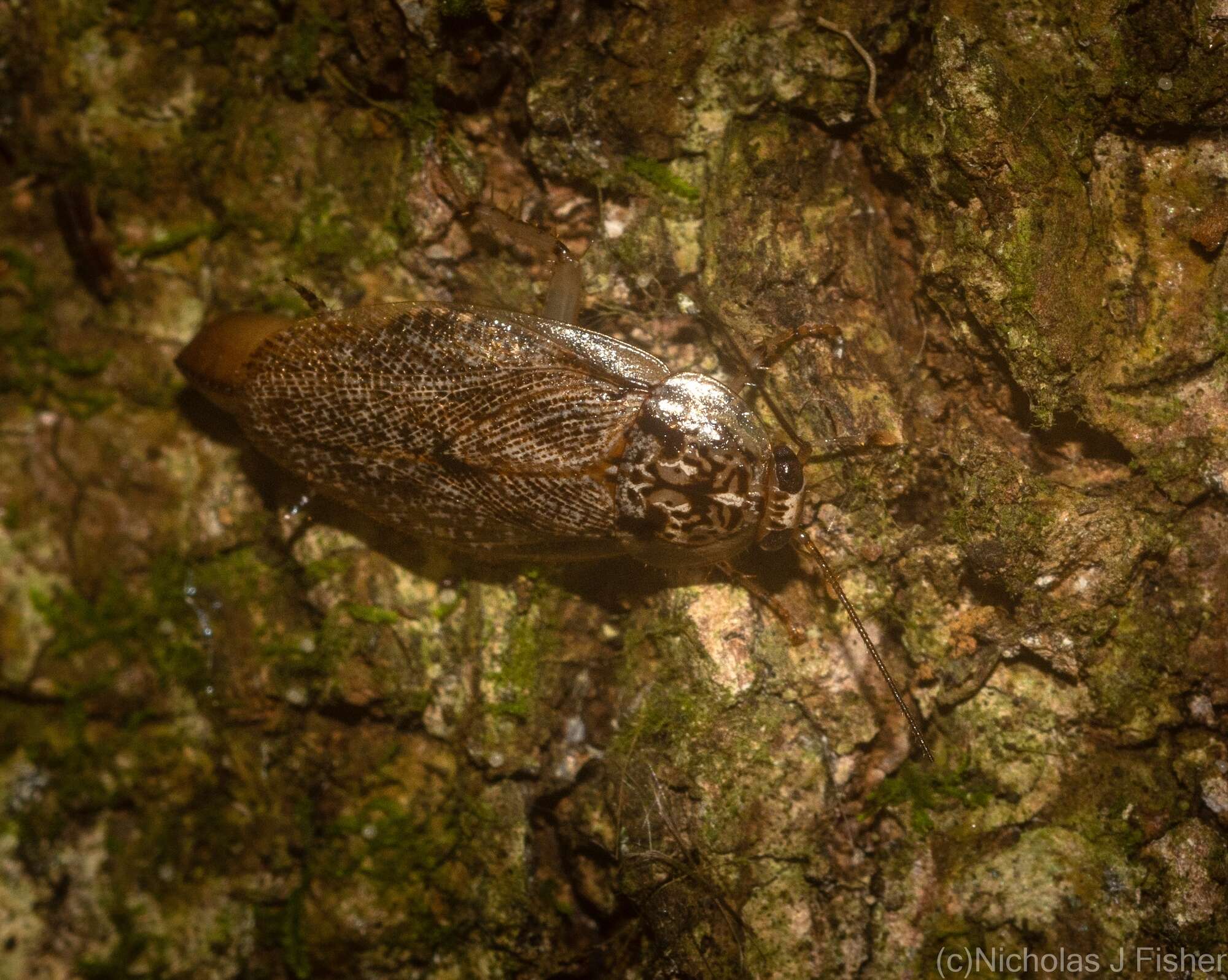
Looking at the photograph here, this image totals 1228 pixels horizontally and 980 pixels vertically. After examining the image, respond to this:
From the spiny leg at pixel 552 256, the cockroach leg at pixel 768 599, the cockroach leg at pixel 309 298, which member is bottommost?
the cockroach leg at pixel 768 599

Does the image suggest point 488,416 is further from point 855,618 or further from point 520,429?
point 855,618

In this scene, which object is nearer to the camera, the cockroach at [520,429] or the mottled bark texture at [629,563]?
the mottled bark texture at [629,563]

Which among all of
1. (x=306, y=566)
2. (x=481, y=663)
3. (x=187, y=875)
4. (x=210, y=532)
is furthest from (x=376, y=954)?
(x=210, y=532)

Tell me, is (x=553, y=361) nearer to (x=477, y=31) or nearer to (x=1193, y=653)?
(x=477, y=31)

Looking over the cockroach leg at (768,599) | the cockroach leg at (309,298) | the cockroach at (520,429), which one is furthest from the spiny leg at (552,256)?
the cockroach leg at (768,599)

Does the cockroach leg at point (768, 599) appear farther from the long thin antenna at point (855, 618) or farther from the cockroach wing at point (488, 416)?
the cockroach wing at point (488, 416)

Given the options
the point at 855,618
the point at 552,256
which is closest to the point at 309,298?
the point at 552,256

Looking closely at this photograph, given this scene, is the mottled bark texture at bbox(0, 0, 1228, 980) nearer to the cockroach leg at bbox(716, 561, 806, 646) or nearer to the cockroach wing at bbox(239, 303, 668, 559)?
the cockroach leg at bbox(716, 561, 806, 646)

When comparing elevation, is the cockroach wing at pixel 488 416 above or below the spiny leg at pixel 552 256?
below
